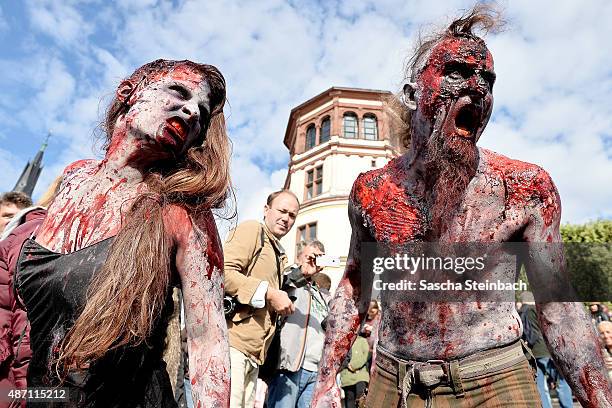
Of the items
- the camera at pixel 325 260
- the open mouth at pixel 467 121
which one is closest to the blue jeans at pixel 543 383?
the camera at pixel 325 260

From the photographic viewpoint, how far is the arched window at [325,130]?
29.0 metres

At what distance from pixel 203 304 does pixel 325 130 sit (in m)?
28.5

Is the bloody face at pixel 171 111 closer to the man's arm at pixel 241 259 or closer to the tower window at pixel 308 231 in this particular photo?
the man's arm at pixel 241 259

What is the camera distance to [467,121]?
1.87 m

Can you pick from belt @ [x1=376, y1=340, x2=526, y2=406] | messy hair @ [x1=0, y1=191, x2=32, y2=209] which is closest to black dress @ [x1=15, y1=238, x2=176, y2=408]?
belt @ [x1=376, y1=340, x2=526, y2=406]

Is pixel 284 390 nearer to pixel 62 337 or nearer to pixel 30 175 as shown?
pixel 62 337

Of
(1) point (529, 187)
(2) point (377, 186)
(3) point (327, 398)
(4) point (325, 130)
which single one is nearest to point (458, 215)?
(1) point (529, 187)

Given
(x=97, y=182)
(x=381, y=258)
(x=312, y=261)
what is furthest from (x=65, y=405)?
(x=312, y=261)

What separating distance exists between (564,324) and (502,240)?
355 millimetres

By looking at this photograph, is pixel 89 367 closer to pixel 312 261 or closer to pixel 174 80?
pixel 174 80

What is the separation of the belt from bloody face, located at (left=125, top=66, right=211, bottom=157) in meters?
1.17

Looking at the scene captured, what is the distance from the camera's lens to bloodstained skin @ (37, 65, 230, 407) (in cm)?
132

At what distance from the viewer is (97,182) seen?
1608 millimetres

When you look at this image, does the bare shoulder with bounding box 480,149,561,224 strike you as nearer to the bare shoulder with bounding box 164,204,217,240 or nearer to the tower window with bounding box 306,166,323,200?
the bare shoulder with bounding box 164,204,217,240
